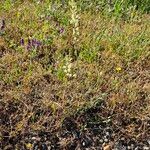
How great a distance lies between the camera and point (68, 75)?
15.3 feet

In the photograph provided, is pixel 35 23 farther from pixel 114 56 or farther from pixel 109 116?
pixel 109 116

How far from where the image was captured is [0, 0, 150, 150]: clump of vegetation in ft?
13.9

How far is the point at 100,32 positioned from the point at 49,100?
1.69m

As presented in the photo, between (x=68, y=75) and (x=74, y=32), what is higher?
(x=74, y=32)

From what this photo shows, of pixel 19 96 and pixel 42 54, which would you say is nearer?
pixel 19 96

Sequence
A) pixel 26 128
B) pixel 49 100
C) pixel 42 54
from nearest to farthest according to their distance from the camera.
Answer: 1. pixel 26 128
2. pixel 49 100
3. pixel 42 54

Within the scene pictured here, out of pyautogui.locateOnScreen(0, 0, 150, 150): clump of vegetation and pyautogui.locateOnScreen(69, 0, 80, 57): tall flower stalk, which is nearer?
pyautogui.locateOnScreen(0, 0, 150, 150): clump of vegetation

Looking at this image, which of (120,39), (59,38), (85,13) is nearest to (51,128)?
(59,38)

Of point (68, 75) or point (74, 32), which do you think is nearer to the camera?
point (68, 75)

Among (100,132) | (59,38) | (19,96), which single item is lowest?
(100,132)

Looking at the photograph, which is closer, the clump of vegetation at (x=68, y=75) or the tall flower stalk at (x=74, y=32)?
the clump of vegetation at (x=68, y=75)

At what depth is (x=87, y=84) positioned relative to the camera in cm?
467

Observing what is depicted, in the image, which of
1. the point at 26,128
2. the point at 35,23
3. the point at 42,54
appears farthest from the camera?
the point at 35,23

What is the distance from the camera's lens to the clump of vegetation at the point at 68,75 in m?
4.23
